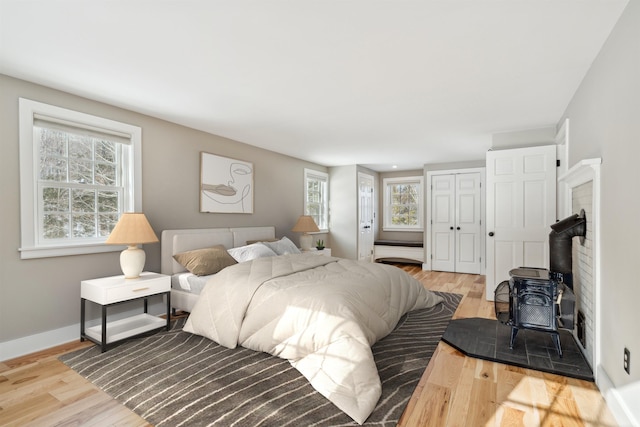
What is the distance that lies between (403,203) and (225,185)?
15.9 ft

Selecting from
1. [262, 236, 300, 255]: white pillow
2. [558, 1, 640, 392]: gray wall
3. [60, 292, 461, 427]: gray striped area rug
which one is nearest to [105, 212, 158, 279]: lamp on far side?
[60, 292, 461, 427]: gray striped area rug

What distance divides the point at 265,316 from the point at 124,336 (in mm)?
1338

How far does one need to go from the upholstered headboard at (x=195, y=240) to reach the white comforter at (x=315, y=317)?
912mm

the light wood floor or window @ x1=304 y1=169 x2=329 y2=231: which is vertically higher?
window @ x1=304 y1=169 x2=329 y2=231

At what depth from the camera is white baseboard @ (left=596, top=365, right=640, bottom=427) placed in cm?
165

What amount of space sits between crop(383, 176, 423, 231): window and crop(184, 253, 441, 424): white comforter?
4602 mm

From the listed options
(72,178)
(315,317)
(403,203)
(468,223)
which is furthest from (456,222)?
(72,178)

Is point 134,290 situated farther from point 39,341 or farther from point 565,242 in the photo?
point 565,242

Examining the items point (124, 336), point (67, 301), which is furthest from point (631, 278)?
point (67, 301)

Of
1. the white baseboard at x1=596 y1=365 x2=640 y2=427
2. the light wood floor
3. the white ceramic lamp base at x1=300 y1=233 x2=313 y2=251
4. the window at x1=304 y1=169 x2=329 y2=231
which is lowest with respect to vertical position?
the light wood floor

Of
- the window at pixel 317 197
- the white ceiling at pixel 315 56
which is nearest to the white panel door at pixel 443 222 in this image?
the window at pixel 317 197

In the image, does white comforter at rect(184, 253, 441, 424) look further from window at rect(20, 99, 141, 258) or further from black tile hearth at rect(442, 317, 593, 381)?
window at rect(20, 99, 141, 258)

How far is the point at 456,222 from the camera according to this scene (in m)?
6.87

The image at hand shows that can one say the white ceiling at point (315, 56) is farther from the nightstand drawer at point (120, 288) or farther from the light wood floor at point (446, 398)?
the light wood floor at point (446, 398)
